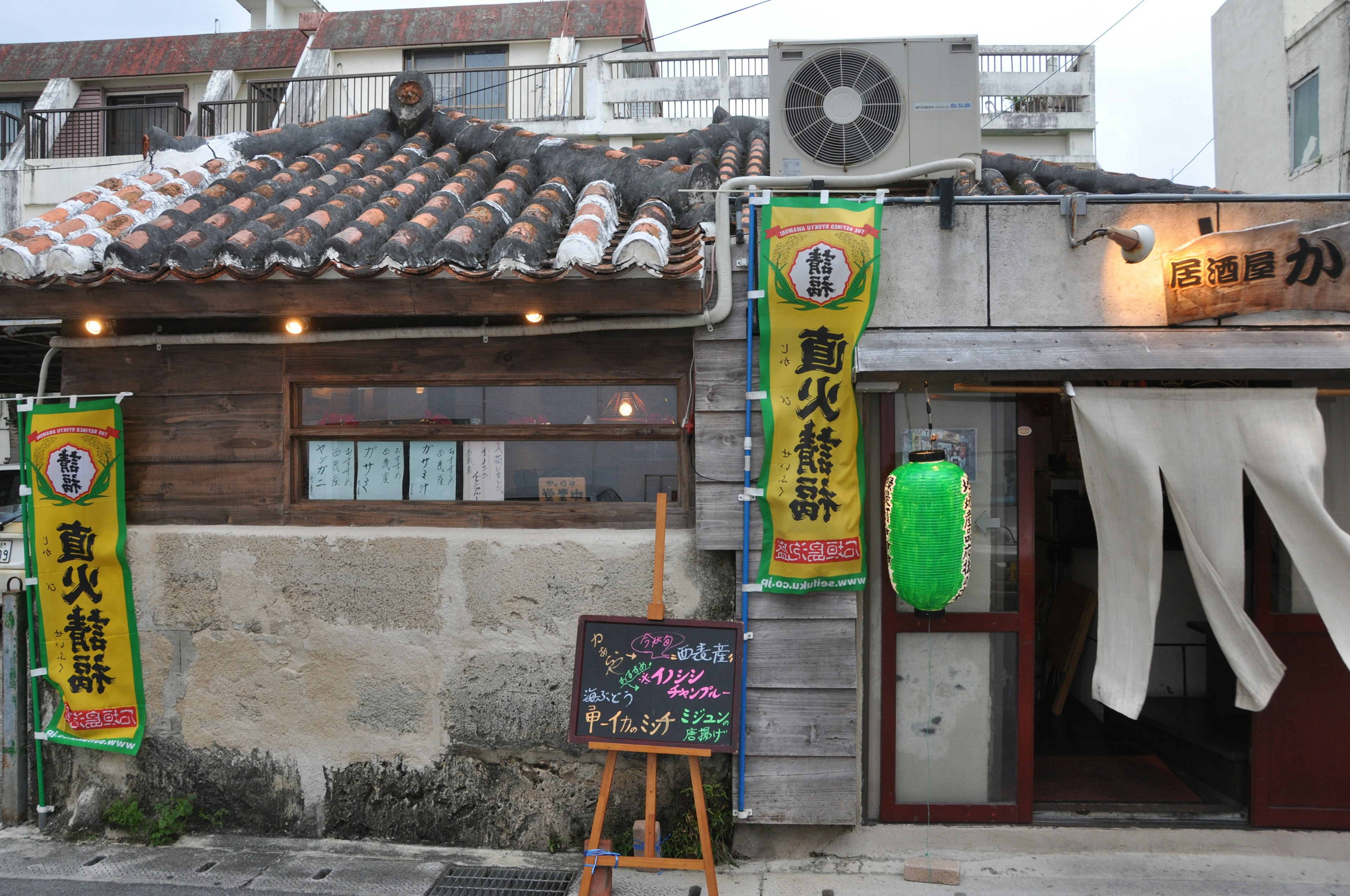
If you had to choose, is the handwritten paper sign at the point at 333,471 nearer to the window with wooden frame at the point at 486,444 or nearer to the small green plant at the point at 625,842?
the window with wooden frame at the point at 486,444

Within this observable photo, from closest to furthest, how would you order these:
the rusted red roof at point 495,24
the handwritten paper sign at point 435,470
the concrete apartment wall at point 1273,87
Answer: the handwritten paper sign at point 435,470
the concrete apartment wall at point 1273,87
the rusted red roof at point 495,24

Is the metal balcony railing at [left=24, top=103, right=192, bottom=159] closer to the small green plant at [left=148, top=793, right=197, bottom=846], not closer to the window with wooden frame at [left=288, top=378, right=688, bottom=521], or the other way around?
the window with wooden frame at [left=288, top=378, right=688, bottom=521]

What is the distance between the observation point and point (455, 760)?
19.0ft

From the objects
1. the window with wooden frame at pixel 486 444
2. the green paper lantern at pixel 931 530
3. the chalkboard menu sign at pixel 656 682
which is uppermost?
the window with wooden frame at pixel 486 444

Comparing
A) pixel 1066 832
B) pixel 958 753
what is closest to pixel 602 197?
pixel 958 753

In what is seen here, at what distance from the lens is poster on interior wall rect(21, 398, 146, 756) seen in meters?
5.96

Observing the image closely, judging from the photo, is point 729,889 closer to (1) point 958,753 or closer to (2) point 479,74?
(1) point 958,753

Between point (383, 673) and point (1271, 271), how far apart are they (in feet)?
21.6

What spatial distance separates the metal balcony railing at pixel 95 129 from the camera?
19.5m

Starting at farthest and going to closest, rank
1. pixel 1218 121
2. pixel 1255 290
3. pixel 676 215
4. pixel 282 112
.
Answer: pixel 282 112 → pixel 1218 121 → pixel 676 215 → pixel 1255 290

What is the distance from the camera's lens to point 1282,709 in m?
5.69

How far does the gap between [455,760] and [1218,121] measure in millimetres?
18670

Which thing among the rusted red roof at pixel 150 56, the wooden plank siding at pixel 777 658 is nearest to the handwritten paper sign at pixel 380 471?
the wooden plank siding at pixel 777 658

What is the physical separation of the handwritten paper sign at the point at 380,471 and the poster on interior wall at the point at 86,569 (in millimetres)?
1786
